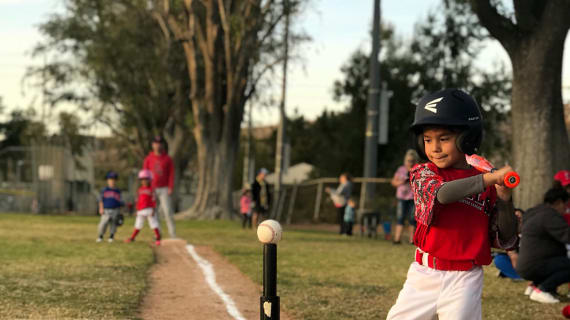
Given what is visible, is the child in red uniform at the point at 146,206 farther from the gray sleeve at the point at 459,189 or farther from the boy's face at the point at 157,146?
the gray sleeve at the point at 459,189

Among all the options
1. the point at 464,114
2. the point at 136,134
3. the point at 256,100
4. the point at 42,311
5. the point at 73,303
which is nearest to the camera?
the point at 464,114

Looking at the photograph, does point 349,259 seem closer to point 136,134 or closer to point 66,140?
point 136,134

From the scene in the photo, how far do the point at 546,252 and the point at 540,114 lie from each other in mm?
6110

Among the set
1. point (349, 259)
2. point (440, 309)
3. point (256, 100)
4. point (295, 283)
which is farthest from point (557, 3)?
point (256, 100)

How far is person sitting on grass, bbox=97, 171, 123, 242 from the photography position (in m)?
15.3

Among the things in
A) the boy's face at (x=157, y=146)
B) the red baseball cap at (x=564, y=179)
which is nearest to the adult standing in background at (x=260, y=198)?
the boy's face at (x=157, y=146)

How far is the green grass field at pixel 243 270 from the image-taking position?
24.3 feet

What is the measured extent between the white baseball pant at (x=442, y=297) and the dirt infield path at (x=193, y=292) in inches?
127

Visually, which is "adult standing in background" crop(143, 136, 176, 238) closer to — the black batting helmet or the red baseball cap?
the red baseball cap

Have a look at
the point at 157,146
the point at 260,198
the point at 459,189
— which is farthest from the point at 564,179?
the point at 260,198

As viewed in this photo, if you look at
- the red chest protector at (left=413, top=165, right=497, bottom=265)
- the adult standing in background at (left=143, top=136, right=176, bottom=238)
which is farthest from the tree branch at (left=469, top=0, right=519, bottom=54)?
the red chest protector at (left=413, top=165, right=497, bottom=265)

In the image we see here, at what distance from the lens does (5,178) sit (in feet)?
125

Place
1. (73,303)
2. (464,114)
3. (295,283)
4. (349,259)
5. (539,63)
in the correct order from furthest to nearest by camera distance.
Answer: (539,63) < (349,259) < (295,283) < (73,303) < (464,114)

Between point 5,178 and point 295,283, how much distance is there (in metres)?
31.9
